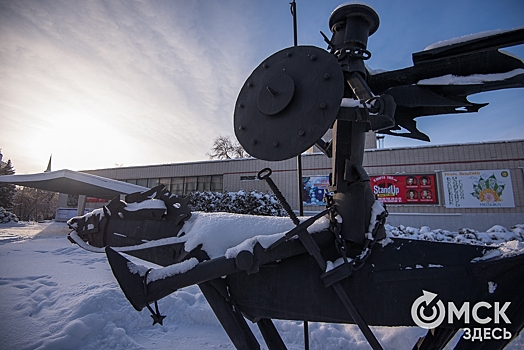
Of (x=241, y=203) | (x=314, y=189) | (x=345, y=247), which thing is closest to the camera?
(x=345, y=247)

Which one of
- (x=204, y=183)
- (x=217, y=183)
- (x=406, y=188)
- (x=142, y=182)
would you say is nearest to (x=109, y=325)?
(x=406, y=188)

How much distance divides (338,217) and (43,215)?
5890 centimetres

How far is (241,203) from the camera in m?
14.2

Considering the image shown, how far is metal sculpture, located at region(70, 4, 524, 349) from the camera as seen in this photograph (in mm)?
1441

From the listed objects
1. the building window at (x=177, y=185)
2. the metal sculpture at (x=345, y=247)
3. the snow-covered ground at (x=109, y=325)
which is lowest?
the snow-covered ground at (x=109, y=325)

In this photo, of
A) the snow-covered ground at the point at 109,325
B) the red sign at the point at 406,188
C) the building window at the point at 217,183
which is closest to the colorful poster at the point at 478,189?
the red sign at the point at 406,188

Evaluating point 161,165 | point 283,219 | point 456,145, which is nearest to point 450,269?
point 283,219

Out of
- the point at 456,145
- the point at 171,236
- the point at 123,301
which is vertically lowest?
the point at 123,301

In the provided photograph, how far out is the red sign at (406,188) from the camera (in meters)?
14.5

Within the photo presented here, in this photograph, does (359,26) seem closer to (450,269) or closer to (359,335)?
(450,269)

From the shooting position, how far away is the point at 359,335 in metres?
3.21

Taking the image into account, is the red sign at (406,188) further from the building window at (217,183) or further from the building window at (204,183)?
the building window at (204,183)

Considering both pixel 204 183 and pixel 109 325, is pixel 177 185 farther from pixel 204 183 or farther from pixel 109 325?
pixel 109 325

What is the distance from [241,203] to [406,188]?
930cm
